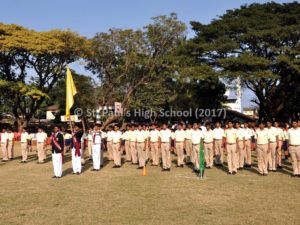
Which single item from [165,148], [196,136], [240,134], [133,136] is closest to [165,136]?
[165,148]

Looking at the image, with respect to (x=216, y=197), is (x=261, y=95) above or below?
above

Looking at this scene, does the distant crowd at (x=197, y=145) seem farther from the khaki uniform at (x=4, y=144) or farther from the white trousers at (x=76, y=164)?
the khaki uniform at (x=4, y=144)

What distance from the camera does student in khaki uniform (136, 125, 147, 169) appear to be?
15.9 metres

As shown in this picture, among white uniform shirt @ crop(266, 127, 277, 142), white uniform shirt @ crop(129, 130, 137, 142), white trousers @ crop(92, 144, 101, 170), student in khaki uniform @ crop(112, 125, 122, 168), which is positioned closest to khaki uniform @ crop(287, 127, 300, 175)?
white uniform shirt @ crop(266, 127, 277, 142)

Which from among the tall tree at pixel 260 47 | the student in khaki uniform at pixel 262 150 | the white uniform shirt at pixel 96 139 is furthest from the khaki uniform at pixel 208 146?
the tall tree at pixel 260 47

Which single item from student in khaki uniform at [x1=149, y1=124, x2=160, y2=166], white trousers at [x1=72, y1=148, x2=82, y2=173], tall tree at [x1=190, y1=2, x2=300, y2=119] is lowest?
white trousers at [x1=72, y1=148, x2=82, y2=173]

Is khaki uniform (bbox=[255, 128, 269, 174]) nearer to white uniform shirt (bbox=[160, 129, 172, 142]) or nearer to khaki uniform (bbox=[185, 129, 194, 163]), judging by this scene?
white uniform shirt (bbox=[160, 129, 172, 142])

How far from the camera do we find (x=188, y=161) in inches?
680

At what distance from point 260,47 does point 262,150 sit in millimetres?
16761

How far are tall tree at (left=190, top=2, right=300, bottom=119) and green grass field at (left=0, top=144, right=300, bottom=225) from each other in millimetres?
14405

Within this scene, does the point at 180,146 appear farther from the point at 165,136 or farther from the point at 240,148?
the point at 240,148

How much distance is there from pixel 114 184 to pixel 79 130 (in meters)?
3.44

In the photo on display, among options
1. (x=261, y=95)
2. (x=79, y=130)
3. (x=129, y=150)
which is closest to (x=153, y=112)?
(x=261, y=95)

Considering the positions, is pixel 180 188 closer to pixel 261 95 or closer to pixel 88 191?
pixel 88 191
